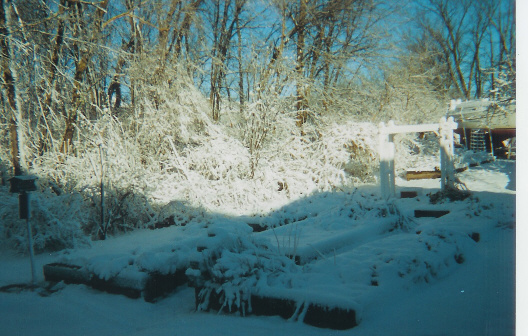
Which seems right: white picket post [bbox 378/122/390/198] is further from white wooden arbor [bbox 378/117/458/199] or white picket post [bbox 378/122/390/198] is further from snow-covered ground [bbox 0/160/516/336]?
snow-covered ground [bbox 0/160/516/336]

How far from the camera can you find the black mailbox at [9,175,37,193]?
4.84 m

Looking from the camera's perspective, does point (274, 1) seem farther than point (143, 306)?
Yes

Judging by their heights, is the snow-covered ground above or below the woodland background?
below

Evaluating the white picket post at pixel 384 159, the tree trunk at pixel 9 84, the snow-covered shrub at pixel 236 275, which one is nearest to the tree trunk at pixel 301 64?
the white picket post at pixel 384 159

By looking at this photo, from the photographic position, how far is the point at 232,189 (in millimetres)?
9969

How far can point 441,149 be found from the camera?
9.23m

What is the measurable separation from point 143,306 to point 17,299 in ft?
4.81

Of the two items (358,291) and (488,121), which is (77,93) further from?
(488,121)

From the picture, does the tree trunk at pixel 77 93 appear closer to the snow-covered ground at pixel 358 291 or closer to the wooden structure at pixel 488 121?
the snow-covered ground at pixel 358 291

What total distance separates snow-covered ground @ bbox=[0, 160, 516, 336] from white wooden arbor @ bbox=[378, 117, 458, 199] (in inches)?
120

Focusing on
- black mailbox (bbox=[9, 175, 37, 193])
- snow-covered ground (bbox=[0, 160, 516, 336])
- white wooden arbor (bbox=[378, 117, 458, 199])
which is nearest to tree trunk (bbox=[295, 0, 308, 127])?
white wooden arbor (bbox=[378, 117, 458, 199])

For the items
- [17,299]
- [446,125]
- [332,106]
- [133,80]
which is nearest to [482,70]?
[446,125]

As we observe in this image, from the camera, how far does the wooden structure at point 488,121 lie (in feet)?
30.7
